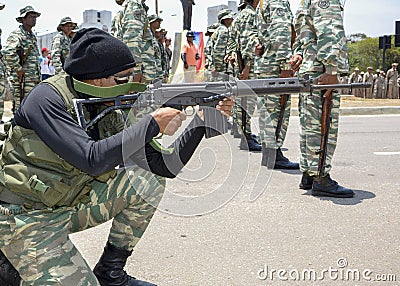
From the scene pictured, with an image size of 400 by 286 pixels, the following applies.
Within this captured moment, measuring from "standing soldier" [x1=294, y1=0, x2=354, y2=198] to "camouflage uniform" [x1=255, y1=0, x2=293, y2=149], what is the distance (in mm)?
861

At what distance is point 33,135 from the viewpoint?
2189 mm

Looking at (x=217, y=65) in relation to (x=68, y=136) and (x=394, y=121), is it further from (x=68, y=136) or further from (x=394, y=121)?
(x=68, y=136)

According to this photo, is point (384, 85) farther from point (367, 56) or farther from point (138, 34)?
point (367, 56)

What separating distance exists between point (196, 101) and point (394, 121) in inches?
370

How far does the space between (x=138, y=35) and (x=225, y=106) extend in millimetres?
3732

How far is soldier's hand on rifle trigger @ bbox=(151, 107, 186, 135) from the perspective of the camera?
2.15 metres

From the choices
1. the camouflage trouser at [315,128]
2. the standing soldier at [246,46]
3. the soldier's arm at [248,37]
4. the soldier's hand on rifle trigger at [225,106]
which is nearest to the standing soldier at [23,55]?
the standing soldier at [246,46]

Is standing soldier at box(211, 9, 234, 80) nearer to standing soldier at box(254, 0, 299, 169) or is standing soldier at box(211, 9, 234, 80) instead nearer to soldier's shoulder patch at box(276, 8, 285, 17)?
standing soldier at box(254, 0, 299, 169)

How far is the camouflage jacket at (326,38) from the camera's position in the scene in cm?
421

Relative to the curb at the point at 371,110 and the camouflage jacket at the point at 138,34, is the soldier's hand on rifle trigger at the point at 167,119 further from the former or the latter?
the curb at the point at 371,110

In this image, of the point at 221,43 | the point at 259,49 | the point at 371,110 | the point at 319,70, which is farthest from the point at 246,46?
the point at 371,110

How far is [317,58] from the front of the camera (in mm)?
4324

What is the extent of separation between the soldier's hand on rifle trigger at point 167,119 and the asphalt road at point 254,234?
0.56 meters

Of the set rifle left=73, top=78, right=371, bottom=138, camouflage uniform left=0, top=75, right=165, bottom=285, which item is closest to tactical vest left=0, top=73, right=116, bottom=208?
camouflage uniform left=0, top=75, right=165, bottom=285
